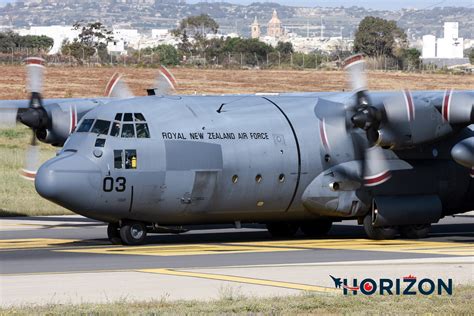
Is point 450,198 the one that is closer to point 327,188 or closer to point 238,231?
point 327,188

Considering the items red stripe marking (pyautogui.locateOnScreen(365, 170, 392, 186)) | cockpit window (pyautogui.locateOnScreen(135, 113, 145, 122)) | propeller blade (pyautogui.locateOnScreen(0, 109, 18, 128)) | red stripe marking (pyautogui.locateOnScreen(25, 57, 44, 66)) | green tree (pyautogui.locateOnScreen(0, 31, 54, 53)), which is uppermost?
red stripe marking (pyautogui.locateOnScreen(25, 57, 44, 66))

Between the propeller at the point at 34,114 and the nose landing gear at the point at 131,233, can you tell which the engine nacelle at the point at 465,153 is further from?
the propeller at the point at 34,114

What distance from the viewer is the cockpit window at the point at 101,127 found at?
951 inches

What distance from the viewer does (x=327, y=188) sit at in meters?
26.2

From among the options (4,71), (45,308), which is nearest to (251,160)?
(45,308)

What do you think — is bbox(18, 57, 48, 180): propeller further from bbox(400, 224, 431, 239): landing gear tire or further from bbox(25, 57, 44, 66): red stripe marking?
bbox(400, 224, 431, 239): landing gear tire

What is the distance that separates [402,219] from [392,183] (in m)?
0.94

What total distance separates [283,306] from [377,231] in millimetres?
11427

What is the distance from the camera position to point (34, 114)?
2791 centimetres

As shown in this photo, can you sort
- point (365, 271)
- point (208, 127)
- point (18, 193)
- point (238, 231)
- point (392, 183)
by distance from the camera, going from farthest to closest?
point (18, 193), point (238, 231), point (392, 183), point (208, 127), point (365, 271)

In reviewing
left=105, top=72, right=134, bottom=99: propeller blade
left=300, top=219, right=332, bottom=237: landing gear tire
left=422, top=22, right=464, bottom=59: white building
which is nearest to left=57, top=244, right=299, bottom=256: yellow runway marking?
left=300, top=219, right=332, bottom=237: landing gear tire

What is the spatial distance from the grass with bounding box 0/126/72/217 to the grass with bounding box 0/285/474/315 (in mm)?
20051

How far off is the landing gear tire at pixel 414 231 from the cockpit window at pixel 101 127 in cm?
813

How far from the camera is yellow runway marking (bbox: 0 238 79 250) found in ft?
83.3
